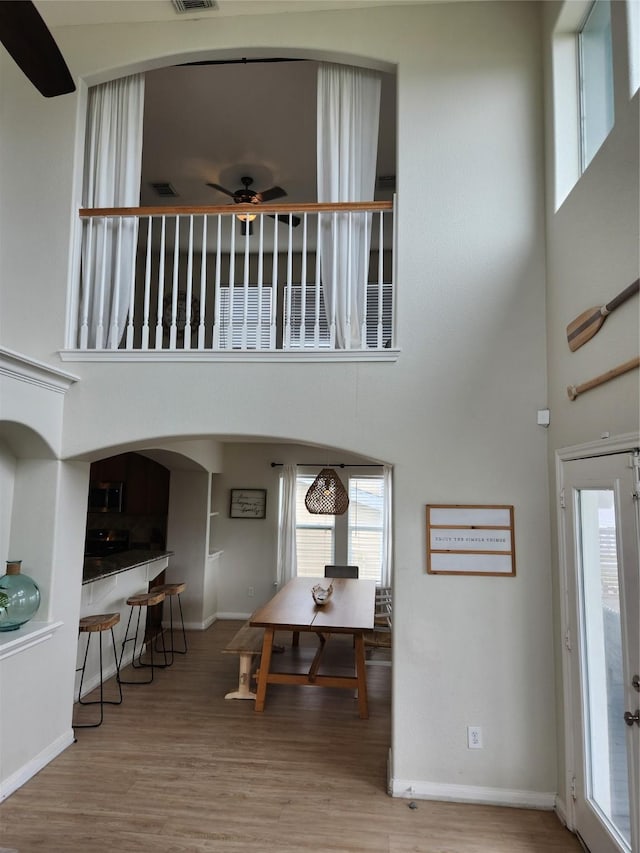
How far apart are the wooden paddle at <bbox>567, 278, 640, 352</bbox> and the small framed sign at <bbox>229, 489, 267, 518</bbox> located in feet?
18.0

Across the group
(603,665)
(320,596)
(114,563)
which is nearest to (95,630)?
(114,563)

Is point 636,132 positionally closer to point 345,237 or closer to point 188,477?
point 345,237

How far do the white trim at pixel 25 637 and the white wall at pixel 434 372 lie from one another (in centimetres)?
112

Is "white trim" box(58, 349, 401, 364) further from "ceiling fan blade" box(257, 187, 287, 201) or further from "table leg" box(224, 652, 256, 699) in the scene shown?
"table leg" box(224, 652, 256, 699)

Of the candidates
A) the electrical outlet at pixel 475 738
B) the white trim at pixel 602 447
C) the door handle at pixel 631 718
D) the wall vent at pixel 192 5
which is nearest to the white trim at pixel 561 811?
the electrical outlet at pixel 475 738

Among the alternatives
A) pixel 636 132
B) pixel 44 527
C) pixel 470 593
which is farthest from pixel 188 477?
pixel 636 132

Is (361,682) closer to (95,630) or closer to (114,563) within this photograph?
(95,630)

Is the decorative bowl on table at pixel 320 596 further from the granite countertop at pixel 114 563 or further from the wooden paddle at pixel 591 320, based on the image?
the wooden paddle at pixel 591 320

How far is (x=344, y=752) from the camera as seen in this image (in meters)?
3.71

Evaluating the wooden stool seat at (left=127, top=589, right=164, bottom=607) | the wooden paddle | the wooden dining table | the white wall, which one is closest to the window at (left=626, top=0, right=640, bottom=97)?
the wooden paddle

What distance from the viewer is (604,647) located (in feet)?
8.58

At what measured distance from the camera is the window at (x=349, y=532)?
7594 millimetres

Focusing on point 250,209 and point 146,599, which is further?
point 146,599

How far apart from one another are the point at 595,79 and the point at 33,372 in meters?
3.69
